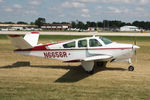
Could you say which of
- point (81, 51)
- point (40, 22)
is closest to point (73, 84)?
point (81, 51)

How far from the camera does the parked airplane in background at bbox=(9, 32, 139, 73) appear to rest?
998 cm

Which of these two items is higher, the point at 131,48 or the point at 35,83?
the point at 131,48

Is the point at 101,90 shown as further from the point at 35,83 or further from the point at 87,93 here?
the point at 35,83

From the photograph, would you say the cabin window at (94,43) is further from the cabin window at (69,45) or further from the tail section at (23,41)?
the tail section at (23,41)

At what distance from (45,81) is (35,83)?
496mm

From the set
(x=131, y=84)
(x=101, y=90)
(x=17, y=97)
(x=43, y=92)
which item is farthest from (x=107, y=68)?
(x=17, y=97)

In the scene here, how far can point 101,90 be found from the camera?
7230 mm

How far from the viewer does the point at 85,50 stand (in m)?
10.3

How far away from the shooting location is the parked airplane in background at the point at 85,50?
32.7ft

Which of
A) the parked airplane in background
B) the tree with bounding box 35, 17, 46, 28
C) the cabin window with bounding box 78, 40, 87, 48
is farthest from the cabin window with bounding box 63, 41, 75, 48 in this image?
the tree with bounding box 35, 17, 46, 28

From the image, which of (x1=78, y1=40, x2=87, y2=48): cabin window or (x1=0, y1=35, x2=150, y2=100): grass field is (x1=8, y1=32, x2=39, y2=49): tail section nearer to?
(x1=0, y1=35, x2=150, y2=100): grass field

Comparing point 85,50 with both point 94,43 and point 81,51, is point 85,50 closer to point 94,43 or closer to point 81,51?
point 81,51

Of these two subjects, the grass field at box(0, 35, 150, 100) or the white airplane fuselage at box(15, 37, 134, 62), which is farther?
the white airplane fuselage at box(15, 37, 134, 62)

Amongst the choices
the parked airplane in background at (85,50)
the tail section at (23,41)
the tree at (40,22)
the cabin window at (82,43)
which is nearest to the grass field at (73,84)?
the parked airplane in background at (85,50)
